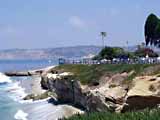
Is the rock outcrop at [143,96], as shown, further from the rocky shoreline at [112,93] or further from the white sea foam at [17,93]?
the white sea foam at [17,93]

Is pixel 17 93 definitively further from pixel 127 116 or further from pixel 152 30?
pixel 127 116

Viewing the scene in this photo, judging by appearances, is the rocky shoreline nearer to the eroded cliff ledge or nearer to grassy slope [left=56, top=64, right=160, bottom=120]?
the eroded cliff ledge

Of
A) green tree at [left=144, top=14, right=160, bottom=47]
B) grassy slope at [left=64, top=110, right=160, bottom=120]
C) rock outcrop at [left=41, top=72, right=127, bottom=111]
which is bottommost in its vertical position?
rock outcrop at [left=41, top=72, right=127, bottom=111]

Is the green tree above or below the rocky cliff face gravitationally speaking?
above

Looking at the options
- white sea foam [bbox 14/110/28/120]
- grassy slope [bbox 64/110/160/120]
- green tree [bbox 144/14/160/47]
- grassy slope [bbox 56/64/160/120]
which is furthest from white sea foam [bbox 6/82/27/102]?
grassy slope [bbox 64/110/160/120]

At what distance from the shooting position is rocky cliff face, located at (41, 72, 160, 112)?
117 ft

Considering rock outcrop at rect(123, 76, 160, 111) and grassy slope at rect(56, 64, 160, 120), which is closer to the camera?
grassy slope at rect(56, 64, 160, 120)

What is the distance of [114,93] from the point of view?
43406 mm

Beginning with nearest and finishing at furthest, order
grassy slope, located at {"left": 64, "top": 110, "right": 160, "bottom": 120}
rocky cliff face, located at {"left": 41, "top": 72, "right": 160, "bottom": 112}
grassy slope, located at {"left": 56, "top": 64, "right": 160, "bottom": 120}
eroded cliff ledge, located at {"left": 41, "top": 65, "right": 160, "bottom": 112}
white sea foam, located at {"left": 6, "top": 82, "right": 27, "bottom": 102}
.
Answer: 1. grassy slope, located at {"left": 64, "top": 110, "right": 160, "bottom": 120}
2. grassy slope, located at {"left": 56, "top": 64, "right": 160, "bottom": 120}
3. rocky cliff face, located at {"left": 41, "top": 72, "right": 160, "bottom": 112}
4. eroded cliff ledge, located at {"left": 41, "top": 65, "right": 160, "bottom": 112}
5. white sea foam, located at {"left": 6, "top": 82, "right": 27, "bottom": 102}

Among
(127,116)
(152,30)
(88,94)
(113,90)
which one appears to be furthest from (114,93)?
(152,30)

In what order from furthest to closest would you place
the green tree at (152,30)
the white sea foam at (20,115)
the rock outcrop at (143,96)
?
the green tree at (152,30)
the white sea foam at (20,115)
the rock outcrop at (143,96)

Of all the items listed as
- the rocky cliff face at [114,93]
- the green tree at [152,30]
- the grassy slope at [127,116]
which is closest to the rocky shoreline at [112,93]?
the rocky cliff face at [114,93]

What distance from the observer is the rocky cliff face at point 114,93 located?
3581 cm

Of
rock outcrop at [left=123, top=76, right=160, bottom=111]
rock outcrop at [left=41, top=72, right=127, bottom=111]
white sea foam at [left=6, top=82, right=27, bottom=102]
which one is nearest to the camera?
rock outcrop at [left=123, top=76, right=160, bottom=111]
